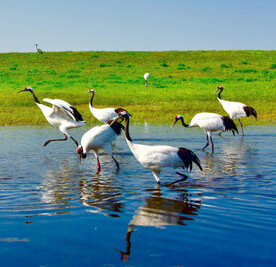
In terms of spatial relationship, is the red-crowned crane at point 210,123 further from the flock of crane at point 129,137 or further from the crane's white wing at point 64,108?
the crane's white wing at point 64,108

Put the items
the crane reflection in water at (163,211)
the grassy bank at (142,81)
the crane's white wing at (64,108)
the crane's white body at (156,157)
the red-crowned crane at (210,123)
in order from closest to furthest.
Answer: the crane reflection in water at (163,211) < the crane's white body at (156,157) < the crane's white wing at (64,108) < the red-crowned crane at (210,123) < the grassy bank at (142,81)

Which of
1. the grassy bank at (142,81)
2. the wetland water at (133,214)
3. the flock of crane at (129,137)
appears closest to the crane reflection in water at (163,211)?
the wetland water at (133,214)

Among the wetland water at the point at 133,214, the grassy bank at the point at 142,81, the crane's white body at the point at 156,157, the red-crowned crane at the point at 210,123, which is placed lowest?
the wetland water at the point at 133,214

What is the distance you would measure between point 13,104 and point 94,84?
964 cm

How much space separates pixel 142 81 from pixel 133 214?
28.8 m

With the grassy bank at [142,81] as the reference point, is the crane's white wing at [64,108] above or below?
below

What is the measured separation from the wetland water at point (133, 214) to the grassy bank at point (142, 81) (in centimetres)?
1046

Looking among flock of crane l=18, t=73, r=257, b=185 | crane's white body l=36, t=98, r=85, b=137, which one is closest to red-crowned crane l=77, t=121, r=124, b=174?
flock of crane l=18, t=73, r=257, b=185

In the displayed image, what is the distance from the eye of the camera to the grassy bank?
2276 cm

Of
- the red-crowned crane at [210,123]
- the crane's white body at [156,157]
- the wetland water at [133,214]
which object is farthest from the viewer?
the red-crowned crane at [210,123]

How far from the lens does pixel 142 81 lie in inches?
1362

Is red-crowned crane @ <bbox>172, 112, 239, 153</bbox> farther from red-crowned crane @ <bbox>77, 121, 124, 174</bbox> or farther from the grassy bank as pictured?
the grassy bank

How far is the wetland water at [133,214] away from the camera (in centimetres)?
477

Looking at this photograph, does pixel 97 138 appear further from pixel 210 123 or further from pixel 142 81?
pixel 142 81
